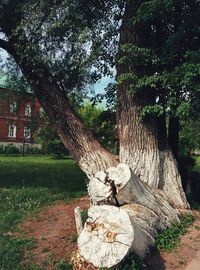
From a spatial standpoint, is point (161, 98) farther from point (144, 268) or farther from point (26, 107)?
point (26, 107)

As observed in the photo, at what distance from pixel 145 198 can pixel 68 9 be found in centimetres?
476

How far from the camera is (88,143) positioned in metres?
10.7

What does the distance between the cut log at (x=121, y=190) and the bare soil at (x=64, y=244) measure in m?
0.76

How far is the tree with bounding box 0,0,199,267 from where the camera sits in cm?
931

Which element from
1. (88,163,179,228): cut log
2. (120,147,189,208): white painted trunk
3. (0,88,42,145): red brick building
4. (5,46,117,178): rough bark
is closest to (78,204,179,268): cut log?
(88,163,179,228): cut log

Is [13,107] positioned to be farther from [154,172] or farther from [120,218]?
[120,218]

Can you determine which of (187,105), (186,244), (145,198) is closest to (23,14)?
(187,105)

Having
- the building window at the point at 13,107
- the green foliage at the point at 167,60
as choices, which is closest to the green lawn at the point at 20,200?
the building window at the point at 13,107

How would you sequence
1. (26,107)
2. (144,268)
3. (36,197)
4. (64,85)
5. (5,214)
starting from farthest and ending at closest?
1. (26,107)
2. (64,85)
3. (36,197)
4. (5,214)
5. (144,268)

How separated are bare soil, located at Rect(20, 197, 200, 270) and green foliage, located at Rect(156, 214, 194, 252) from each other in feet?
0.35

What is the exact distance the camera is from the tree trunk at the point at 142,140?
1027cm

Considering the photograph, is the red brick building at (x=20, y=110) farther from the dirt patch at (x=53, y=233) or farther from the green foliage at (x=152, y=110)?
the green foliage at (x=152, y=110)

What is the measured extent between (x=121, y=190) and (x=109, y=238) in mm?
1767

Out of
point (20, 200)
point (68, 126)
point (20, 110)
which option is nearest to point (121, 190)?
point (68, 126)
